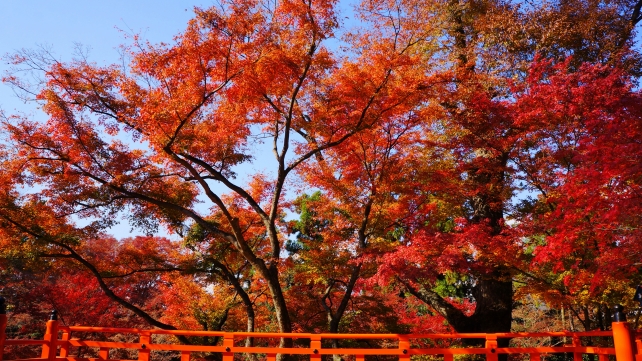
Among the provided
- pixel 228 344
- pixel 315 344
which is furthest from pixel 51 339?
pixel 315 344

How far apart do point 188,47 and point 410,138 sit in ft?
19.3

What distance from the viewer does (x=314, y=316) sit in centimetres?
1598

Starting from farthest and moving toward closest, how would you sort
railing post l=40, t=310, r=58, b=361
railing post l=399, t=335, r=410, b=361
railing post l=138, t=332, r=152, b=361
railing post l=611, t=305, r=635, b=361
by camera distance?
1. railing post l=138, t=332, r=152, b=361
2. railing post l=40, t=310, r=58, b=361
3. railing post l=399, t=335, r=410, b=361
4. railing post l=611, t=305, r=635, b=361

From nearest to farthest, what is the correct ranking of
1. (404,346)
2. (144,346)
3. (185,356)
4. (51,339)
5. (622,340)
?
(622,340)
(404,346)
(51,339)
(144,346)
(185,356)

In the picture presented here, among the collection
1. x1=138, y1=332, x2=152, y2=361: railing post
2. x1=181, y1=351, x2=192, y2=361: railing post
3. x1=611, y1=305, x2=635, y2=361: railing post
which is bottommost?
x1=181, y1=351, x2=192, y2=361: railing post

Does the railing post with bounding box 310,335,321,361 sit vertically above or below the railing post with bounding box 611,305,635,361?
below

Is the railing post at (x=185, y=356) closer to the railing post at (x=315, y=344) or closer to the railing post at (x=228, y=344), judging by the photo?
the railing post at (x=228, y=344)

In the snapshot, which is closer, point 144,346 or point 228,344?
point 228,344

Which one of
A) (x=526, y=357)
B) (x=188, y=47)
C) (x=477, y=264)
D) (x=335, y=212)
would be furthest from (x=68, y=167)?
(x=526, y=357)

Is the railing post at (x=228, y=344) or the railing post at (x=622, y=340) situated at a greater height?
the railing post at (x=622, y=340)

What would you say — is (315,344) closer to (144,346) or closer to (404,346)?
(404,346)

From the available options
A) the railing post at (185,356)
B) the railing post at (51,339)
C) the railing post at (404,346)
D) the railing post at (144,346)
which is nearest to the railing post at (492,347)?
the railing post at (404,346)

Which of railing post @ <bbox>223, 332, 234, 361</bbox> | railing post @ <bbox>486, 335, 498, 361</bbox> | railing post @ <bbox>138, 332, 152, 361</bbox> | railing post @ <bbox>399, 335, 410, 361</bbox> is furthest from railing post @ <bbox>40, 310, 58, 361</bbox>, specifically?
railing post @ <bbox>486, 335, 498, 361</bbox>

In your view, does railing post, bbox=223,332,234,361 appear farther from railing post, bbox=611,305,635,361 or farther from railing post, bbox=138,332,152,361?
railing post, bbox=611,305,635,361
